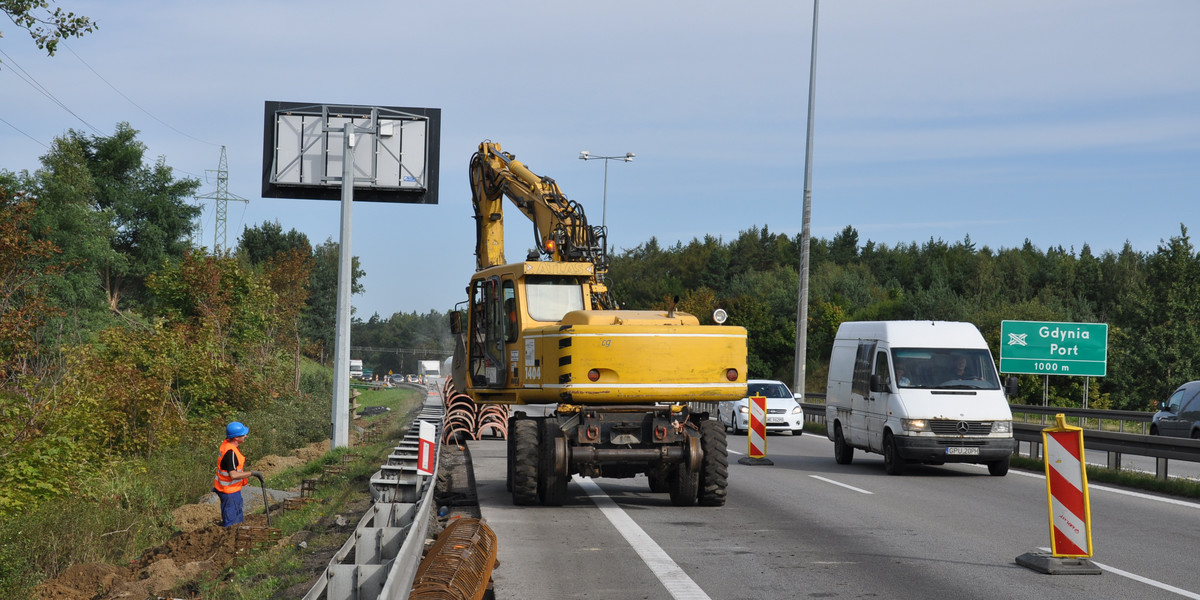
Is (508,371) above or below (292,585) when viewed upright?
above

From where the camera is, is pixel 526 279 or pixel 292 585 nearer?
pixel 292 585

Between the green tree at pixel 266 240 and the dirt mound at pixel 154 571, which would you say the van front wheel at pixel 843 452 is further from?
the green tree at pixel 266 240

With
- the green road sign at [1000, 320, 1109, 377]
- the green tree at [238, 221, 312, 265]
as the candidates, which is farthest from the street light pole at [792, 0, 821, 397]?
the green tree at [238, 221, 312, 265]

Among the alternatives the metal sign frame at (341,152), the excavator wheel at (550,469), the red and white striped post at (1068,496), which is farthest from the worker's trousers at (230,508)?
the metal sign frame at (341,152)

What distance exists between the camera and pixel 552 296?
15.6 meters

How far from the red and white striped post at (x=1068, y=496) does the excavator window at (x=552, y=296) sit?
23.9ft

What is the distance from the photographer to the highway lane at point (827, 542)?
28.2ft

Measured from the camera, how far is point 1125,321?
52.5 meters

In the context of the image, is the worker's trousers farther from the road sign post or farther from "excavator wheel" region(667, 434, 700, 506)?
the road sign post

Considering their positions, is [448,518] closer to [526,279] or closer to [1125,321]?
[526,279]

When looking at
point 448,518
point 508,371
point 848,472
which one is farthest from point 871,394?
point 448,518

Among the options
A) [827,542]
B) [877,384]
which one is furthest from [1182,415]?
[827,542]

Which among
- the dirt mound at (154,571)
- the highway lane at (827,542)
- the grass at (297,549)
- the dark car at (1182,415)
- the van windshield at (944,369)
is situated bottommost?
the dirt mound at (154,571)

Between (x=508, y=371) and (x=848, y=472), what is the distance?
678cm
